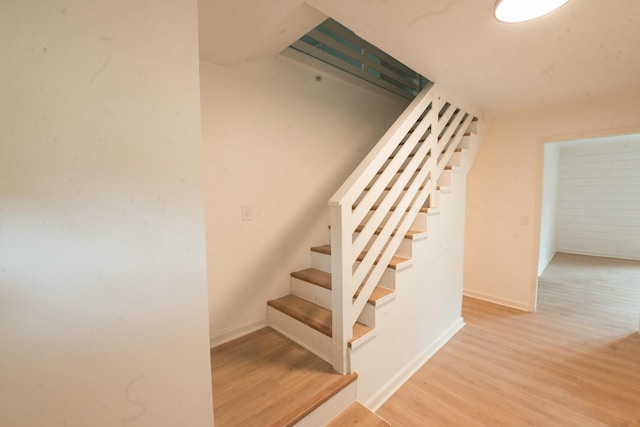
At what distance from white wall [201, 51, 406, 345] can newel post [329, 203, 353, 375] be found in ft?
2.74

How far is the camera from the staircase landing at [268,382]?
1.27 m

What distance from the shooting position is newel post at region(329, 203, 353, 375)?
4.63 feet

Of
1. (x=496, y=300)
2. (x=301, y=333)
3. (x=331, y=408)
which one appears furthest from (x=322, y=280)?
(x=496, y=300)

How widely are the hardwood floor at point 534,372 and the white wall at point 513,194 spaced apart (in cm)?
34

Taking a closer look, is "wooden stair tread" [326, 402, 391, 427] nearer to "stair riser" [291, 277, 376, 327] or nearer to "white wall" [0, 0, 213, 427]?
"stair riser" [291, 277, 376, 327]

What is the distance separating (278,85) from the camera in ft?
6.95

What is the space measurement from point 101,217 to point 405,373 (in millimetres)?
2085

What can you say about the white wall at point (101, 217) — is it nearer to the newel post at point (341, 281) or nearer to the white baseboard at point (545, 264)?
the newel post at point (341, 281)

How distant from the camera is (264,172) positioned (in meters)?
2.07

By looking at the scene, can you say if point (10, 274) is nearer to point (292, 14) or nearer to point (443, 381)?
point (292, 14)

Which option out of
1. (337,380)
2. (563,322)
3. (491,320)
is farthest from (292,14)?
(563,322)

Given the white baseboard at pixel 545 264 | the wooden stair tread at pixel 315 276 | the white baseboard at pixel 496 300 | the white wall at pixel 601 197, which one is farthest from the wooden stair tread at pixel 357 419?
the white wall at pixel 601 197

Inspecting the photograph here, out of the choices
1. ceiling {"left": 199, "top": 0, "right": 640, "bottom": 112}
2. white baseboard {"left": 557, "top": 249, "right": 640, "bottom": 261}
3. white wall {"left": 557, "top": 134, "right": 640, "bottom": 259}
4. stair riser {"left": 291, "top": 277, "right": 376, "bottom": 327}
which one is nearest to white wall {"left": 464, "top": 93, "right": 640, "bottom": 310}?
ceiling {"left": 199, "top": 0, "right": 640, "bottom": 112}

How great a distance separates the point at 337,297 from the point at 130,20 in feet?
4.72
